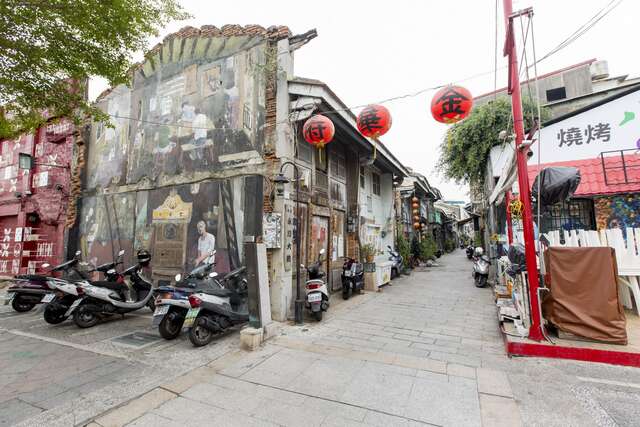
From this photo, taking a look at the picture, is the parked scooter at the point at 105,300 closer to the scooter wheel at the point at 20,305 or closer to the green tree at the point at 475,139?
the scooter wheel at the point at 20,305

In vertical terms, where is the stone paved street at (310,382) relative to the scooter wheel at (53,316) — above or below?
below

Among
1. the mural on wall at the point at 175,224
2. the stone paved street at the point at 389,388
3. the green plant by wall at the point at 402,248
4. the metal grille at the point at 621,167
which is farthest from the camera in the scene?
the green plant by wall at the point at 402,248

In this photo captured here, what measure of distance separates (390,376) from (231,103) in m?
6.97

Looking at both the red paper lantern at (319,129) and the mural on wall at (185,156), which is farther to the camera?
the mural on wall at (185,156)

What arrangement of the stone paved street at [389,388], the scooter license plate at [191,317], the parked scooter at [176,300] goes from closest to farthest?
the stone paved street at [389,388] → the scooter license plate at [191,317] → the parked scooter at [176,300]

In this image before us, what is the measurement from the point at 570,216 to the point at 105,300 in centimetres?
1183

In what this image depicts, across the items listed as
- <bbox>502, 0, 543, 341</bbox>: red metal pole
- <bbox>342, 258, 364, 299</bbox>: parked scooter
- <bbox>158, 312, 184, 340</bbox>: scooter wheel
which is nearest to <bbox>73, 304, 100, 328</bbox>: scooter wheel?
<bbox>158, 312, 184, 340</bbox>: scooter wheel

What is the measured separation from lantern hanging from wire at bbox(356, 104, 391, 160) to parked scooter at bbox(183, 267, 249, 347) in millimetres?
3787

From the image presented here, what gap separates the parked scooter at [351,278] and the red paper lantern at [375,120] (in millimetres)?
4562

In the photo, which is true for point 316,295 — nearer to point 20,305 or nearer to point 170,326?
point 170,326

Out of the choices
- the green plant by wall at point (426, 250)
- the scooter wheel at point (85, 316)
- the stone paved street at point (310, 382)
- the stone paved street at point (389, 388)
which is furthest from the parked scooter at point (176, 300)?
the green plant by wall at point (426, 250)

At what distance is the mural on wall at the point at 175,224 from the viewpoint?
22.7 ft

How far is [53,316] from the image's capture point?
598 cm

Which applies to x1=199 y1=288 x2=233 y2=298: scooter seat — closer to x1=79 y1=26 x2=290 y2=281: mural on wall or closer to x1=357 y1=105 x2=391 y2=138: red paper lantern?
x1=79 y1=26 x2=290 y2=281: mural on wall
